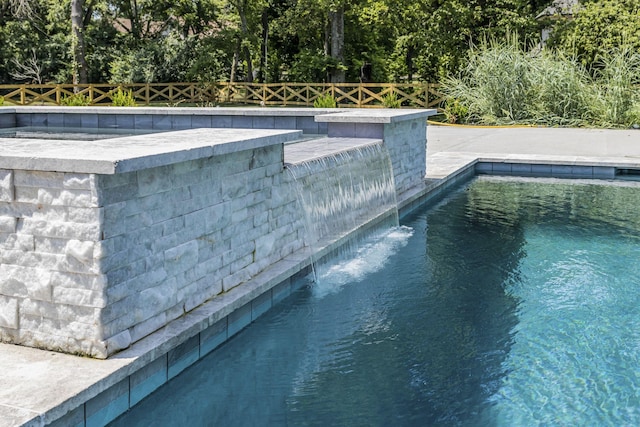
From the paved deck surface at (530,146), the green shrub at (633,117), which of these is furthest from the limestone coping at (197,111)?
the green shrub at (633,117)

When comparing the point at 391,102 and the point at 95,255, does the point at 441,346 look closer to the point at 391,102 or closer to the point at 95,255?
the point at 95,255

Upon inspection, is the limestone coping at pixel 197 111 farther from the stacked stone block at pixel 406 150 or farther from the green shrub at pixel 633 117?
the green shrub at pixel 633 117

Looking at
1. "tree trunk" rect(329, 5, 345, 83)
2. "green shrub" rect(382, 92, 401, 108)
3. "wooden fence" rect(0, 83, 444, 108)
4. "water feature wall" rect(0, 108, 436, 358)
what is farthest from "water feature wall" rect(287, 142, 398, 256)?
"tree trunk" rect(329, 5, 345, 83)

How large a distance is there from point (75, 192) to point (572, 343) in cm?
337

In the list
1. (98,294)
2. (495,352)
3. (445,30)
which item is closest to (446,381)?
(495,352)

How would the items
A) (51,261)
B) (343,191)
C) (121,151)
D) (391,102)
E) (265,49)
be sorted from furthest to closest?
(265,49), (391,102), (343,191), (121,151), (51,261)

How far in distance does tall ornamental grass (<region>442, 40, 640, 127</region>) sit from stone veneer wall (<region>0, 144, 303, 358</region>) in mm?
15359

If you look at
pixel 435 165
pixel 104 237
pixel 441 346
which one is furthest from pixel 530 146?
pixel 104 237

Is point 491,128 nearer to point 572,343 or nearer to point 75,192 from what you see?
point 572,343

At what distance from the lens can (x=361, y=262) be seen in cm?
684

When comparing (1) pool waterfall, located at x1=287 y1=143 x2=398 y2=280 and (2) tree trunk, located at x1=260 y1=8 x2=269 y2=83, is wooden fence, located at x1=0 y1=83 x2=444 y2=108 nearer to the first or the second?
(2) tree trunk, located at x1=260 y1=8 x2=269 y2=83

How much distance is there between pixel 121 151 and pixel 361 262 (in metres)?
3.29

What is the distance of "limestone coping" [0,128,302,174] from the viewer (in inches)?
144

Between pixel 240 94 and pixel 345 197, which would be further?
pixel 240 94
